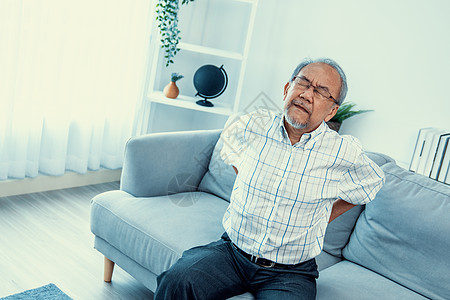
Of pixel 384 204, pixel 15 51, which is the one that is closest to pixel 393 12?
pixel 384 204

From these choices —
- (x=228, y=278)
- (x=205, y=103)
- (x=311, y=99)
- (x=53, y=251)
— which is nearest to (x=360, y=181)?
(x=311, y=99)

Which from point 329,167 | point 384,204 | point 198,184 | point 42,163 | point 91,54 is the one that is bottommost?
point 42,163

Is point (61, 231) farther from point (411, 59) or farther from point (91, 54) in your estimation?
point (411, 59)

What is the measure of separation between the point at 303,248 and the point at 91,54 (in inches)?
72.2

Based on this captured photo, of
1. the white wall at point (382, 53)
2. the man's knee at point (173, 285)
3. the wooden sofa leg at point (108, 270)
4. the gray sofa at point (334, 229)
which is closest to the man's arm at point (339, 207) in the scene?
the gray sofa at point (334, 229)

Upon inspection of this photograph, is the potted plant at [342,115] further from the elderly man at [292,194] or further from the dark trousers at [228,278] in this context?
the dark trousers at [228,278]

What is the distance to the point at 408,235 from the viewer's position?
177 cm

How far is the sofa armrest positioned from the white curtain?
0.82m

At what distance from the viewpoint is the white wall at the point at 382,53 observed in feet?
8.45

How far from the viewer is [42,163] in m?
2.80

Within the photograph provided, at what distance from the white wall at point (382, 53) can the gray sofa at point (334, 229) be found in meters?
0.75

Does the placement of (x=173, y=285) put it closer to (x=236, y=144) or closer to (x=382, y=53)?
(x=236, y=144)

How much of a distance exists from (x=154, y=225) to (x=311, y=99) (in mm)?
773

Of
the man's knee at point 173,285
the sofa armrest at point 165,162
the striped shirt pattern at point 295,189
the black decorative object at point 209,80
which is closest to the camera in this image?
the man's knee at point 173,285
